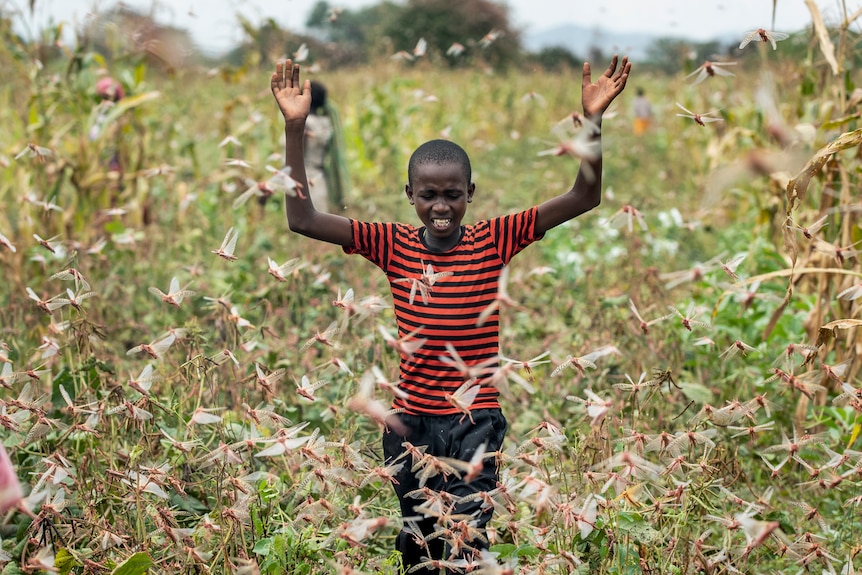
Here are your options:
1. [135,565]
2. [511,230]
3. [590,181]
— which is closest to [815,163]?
[590,181]

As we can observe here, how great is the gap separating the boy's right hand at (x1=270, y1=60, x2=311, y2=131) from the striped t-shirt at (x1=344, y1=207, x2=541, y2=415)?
282mm

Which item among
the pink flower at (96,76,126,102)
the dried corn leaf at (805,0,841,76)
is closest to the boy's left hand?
the dried corn leaf at (805,0,841,76)

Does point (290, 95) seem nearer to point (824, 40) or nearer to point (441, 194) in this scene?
point (441, 194)

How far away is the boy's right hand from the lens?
2.05 metres

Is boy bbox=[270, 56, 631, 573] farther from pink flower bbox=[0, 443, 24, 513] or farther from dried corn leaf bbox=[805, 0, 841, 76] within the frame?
dried corn leaf bbox=[805, 0, 841, 76]

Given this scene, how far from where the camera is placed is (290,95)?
6.85 feet

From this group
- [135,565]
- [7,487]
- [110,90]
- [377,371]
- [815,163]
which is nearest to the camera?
[7,487]

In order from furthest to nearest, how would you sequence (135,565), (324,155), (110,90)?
(324,155) < (110,90) < (135,565)

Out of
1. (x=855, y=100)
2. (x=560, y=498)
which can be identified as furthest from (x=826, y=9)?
(x=560, y=498)

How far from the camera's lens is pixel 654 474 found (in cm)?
175

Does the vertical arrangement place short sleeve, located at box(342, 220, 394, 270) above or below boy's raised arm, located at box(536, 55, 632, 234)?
below

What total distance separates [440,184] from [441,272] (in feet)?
0.66

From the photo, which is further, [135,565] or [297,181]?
[297,181]

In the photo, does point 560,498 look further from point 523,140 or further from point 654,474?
point 523,140
